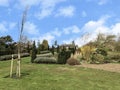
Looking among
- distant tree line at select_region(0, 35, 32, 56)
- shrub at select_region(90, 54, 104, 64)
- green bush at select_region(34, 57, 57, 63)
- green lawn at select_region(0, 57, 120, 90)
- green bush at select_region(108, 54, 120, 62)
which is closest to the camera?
green lawn at select_region(0, 57, 120, 90)

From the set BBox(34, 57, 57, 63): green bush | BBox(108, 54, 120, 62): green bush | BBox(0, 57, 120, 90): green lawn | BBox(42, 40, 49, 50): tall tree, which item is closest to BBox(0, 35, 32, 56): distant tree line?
BBox(42, 40, 49, 50): tall tree

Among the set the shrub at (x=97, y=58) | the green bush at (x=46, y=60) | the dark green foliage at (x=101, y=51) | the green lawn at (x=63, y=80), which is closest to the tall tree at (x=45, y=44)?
the dark green foliage at (x=101, y=51)

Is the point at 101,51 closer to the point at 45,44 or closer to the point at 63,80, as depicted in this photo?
the point at 63,80

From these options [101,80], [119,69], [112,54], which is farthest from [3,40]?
[101,80]

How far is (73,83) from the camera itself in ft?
75.6

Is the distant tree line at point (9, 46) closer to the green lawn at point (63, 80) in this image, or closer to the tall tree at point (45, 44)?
the tall tree at point (45, 44)

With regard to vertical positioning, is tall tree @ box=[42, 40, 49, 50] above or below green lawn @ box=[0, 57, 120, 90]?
above

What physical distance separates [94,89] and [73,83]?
206 centimetres

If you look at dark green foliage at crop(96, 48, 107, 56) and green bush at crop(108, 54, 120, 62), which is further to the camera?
green bush at crop(108, 54, 120, 62)

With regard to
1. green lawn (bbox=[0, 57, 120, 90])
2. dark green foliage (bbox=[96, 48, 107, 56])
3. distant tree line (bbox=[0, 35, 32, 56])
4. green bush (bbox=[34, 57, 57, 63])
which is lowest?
green lawn (bbox=[0, 57, 120, 90])

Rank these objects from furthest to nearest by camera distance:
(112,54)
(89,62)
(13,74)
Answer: (112,54) < (89,62) < (13,74)

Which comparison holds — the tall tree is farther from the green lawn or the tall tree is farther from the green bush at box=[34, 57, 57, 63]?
the green lawn

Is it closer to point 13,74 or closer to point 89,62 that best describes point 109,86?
point 13,74

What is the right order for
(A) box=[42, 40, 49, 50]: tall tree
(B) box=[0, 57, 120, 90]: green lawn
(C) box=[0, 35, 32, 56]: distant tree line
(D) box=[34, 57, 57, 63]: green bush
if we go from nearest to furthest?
(B) box=[0, 57, 120, 90]: green lawn, (D) box=[34, 57, 57, 63]: green bush, (C) box=[0, 35, 32, 56]: distant tree line, (A) box=[42, 40, 49, 50]: tall tree
